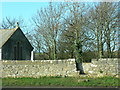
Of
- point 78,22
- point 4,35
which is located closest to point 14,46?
point 4,35

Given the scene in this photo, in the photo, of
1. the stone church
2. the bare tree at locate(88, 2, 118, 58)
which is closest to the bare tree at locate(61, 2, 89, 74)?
the bare tree at locate(88, 2, 118, 58)

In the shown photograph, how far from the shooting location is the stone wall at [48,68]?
1611 centimetres

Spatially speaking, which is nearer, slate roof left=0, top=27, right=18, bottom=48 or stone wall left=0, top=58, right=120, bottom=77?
stone wall left=0, top=58, right=120, bottom=77

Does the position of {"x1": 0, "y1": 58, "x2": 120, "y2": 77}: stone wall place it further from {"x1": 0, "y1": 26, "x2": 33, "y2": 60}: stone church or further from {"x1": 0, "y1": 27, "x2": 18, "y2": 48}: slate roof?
{"x1": 0, "y1": 27, "x2": 18, "y2": 48}: slate roof

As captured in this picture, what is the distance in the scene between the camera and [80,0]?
2588 cm

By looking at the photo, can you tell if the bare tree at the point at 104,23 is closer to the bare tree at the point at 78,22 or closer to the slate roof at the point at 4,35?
the bare tree at the point at 78,22

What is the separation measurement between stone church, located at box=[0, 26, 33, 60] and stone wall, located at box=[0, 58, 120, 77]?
10.8 m

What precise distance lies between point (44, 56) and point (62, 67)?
76.6ft

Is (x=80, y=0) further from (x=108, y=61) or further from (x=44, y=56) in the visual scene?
(x=44, y=56)

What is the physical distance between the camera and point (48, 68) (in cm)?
1623

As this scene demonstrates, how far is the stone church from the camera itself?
27469 mm

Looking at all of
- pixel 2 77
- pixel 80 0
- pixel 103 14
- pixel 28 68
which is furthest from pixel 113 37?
pixel 2 77

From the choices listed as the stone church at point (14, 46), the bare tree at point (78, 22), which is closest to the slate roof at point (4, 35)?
the stone church at point (14, 46)

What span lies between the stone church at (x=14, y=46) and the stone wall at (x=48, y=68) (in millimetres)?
10810
